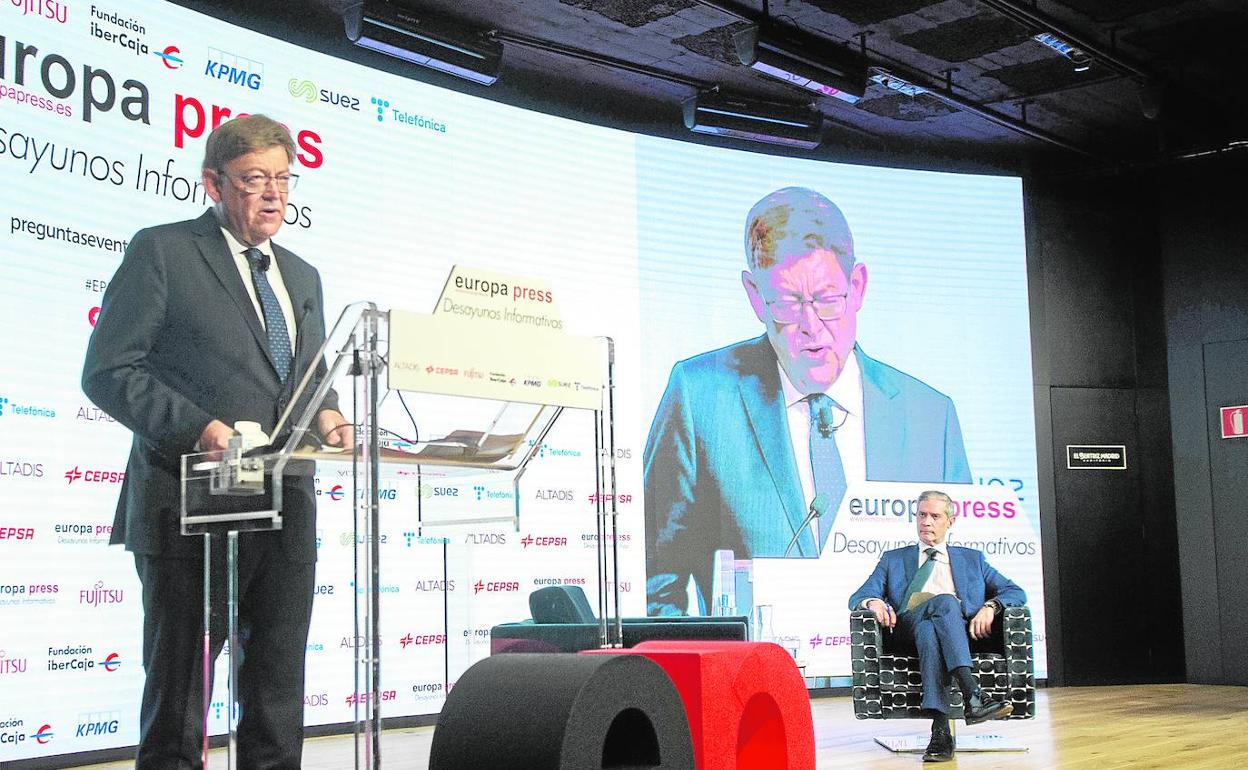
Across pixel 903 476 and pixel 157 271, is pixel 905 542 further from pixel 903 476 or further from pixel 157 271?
pixel 157 271

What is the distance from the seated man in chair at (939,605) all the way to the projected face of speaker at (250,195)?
3.41 meters

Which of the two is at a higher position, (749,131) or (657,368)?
(749,131)

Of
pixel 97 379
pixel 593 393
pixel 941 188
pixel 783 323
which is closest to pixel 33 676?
pixel 97 379

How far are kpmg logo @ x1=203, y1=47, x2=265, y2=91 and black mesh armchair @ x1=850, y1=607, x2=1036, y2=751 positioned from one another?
12.9ft

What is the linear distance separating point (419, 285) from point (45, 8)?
239cm

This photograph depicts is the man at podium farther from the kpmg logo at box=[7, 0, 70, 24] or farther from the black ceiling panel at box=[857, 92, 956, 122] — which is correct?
the black ceiling panel at box=[857, 92, 956, 122]

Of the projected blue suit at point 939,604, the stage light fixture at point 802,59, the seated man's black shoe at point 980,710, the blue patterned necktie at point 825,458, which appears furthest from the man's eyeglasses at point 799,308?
the seated man's black shoe at point 980,710

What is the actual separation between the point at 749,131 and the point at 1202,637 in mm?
4947

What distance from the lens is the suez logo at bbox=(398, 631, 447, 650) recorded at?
7.02m

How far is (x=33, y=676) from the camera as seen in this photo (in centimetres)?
554

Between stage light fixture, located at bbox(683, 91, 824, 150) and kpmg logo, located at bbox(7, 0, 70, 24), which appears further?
stage light fixture, located at bbox(683, 91, 824, 150)

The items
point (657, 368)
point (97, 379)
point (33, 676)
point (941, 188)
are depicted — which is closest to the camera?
point (97, 379)

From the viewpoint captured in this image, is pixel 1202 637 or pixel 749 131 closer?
pixel 749 131

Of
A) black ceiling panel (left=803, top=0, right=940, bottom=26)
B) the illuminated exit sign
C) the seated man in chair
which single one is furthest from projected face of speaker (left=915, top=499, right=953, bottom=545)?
the illuminated exit sign
